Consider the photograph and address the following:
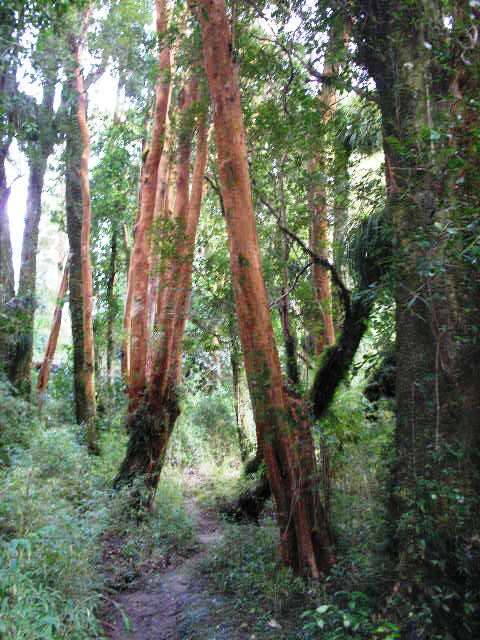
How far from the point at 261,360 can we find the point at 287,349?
Result: 309 cm

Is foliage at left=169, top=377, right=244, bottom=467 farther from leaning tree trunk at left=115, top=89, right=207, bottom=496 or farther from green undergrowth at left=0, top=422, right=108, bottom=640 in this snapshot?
green undergrowth at left=0, top=422, right=108, bottom=640

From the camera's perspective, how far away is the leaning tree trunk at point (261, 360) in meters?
6.20

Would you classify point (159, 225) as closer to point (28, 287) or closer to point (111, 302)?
point (28, 287)

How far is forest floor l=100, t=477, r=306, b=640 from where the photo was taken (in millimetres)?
5562

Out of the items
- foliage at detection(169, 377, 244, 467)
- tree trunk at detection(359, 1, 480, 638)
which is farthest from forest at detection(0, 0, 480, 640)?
foliage at detection(169, 377, 244, 467)

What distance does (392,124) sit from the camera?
220 inches

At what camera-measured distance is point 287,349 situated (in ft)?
31.0

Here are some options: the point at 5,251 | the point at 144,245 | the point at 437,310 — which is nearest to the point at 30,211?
the point at 5,251

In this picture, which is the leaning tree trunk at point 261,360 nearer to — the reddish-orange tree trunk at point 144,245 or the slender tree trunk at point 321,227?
the slender tree trunk at point 321,227

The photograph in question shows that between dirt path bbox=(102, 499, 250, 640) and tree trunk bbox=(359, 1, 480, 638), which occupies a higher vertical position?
tree trunk bbox=(359, 1, 480, 638)

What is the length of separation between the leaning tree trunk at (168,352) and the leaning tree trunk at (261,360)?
3.38m

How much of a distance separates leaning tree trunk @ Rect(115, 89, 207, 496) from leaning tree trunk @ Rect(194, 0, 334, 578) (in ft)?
11.1

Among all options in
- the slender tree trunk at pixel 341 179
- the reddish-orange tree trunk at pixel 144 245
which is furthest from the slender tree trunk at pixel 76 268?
the slender tree trunk at pixel 341 179

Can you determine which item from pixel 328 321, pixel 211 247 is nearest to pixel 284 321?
pixel 328 321
